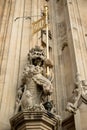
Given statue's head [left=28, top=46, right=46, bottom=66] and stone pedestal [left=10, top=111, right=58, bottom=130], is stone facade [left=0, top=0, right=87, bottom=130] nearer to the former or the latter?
statue's head [left=28, top=46, right=46, bottom=66]

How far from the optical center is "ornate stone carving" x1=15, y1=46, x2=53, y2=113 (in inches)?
189

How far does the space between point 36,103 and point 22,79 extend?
71 centimetres

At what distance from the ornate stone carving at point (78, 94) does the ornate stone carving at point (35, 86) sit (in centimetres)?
45

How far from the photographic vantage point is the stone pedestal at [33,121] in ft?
14.0

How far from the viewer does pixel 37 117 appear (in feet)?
14.1

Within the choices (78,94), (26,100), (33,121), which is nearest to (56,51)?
(78,94)

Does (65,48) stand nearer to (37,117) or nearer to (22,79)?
(22,79)

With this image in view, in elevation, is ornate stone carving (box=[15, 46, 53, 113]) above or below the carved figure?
above

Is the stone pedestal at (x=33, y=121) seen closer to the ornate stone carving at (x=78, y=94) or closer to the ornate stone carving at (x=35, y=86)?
the ornate stone carving at (x=35, y=86)

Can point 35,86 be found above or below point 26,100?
above

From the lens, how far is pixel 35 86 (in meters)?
5.15

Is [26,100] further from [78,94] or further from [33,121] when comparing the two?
[78,94]

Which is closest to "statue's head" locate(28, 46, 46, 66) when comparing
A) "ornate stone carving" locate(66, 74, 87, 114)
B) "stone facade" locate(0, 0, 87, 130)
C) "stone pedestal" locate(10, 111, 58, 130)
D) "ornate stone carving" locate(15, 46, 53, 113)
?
"ornate stone carving" locate(15, 46, 53, 113)

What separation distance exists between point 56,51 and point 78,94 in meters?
2.06
